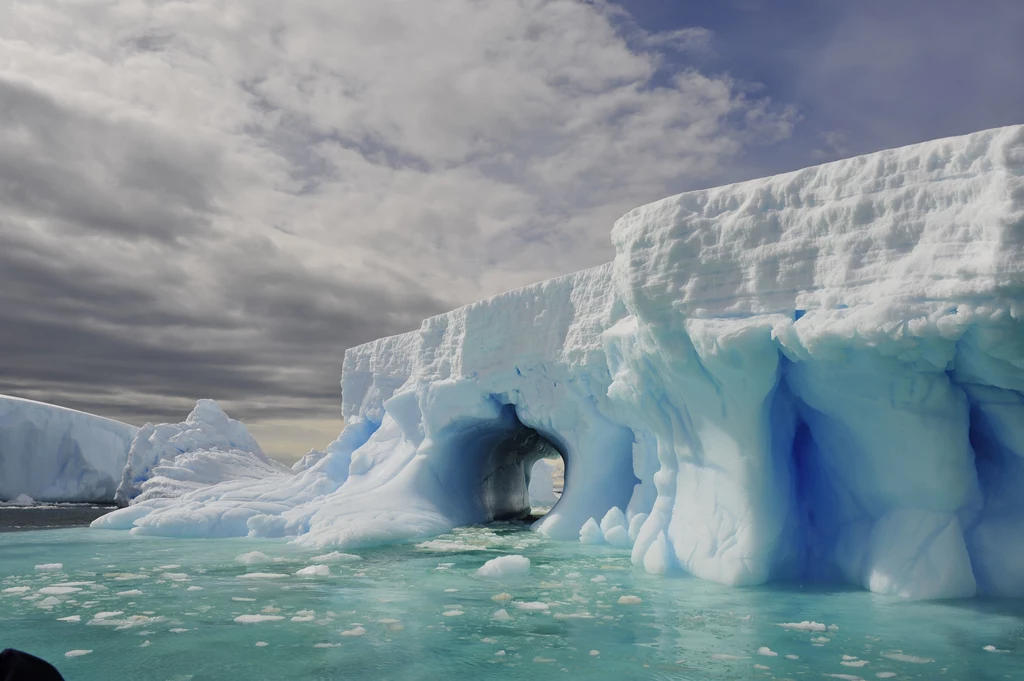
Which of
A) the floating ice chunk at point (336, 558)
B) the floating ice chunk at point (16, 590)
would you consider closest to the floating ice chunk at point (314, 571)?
the floating ice chunk at point (336, 558)

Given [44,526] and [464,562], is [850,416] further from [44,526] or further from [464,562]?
[44,526]

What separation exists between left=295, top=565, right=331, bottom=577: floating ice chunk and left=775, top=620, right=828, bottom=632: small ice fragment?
5.18 metres

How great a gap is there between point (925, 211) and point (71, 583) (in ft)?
30.8

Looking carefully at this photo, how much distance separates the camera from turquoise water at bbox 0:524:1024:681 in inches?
175

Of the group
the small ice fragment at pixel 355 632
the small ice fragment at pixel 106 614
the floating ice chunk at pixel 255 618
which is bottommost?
the small ice fragment at pixel 106 614

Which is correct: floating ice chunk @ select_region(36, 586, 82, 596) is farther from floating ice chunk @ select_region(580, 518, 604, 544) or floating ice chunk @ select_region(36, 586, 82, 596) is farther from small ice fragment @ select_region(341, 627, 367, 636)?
floating ice chunk @ select_region(580, 518, 604, 544)

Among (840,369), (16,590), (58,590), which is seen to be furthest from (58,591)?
Answer: (840,369)

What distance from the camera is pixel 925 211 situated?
6.18 metres

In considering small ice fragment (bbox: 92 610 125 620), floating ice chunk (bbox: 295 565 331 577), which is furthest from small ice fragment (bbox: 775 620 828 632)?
small ice fragment (bbox: 92 610 125 620)

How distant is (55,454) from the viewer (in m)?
26.7

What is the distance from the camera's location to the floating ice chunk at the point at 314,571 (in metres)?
8.32

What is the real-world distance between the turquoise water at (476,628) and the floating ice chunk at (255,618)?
1.6 inches

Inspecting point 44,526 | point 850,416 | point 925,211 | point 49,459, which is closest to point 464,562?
point 850,416

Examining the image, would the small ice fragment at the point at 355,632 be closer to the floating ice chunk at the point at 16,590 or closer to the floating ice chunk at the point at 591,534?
the floating ice chunk at the point at 16,590
